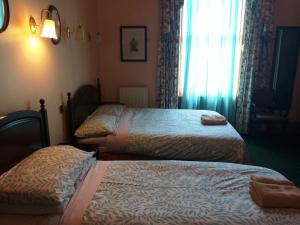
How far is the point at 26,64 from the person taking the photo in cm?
212

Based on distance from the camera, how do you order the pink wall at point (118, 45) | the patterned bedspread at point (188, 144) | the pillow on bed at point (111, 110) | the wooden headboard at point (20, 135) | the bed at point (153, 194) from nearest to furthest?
the bed at point (153, 194) < the wooden headboard at point (20, 135) < the patterned bedspread at point (188, 144) < the pillow on bed at point (111, 110) < the pink wall at point (118, 45)

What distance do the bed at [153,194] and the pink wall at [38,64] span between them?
0.21 m

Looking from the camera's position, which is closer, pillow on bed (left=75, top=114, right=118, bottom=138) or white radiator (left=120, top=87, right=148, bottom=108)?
pillow on bed (left=75, top=114, right=118, bottom=138)

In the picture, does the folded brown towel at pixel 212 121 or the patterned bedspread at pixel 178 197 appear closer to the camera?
the patterned bedspread at pixel 178 197

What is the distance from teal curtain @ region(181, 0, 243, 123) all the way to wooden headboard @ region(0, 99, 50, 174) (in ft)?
9.60

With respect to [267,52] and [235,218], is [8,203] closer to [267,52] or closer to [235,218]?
[235,218]

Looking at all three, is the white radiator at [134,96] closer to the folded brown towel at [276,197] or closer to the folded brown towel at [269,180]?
the folded brown towel at [269,180]

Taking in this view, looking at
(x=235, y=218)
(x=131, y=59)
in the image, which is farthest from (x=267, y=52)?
(x=235, y=218)

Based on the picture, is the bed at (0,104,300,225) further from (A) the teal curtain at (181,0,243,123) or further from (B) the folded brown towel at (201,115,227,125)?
(A) the teal curtain at (181,0,243,123)

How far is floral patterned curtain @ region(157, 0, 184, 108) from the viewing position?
434 cm

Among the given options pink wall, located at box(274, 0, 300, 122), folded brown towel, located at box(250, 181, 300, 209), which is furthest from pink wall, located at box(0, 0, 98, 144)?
pink wall, located at box(274, 0, 300, 122)

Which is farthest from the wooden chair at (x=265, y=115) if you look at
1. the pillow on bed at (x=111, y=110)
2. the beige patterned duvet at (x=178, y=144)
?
the pillow on bed at (x=111, y=110)

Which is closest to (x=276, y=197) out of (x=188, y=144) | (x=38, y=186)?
(x=188, y=144)

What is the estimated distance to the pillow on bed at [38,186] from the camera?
1.50 m
